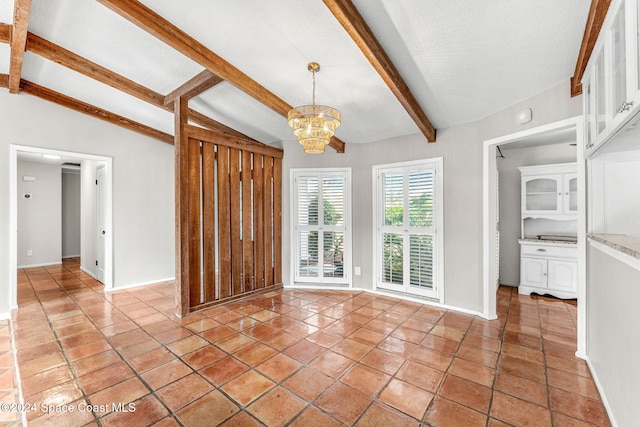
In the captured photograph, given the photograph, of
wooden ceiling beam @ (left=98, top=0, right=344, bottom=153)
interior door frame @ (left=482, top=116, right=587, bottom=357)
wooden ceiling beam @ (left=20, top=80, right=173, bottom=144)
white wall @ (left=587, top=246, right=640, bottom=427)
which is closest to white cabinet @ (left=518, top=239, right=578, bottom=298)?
interior door frame @ (left=482, top=116, right=587, bottom=357)

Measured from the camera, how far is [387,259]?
450cm

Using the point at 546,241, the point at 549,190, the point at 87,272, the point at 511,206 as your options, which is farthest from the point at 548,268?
the point at 87,272

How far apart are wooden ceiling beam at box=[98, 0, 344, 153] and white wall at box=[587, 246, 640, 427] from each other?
11.2ft

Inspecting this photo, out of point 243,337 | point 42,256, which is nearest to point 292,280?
point 243,337

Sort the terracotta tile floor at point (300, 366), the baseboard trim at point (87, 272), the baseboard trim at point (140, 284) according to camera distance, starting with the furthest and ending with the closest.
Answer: the baseboard trim at point (87, 272), the baseboard trim at point (140, 284), the terracotta tile floor at point (300, 366)

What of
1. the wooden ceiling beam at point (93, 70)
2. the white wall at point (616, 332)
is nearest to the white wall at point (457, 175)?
the white wall at point (616, 332)

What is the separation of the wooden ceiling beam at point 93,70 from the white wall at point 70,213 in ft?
18.9

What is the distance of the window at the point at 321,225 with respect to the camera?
477 centimetres

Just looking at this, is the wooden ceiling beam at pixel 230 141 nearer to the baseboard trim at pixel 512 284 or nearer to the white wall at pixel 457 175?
the white wall at pixel 457 175

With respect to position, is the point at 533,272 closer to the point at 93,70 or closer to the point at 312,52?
the point at 312,52

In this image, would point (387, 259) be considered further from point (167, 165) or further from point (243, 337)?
point (167, 165)

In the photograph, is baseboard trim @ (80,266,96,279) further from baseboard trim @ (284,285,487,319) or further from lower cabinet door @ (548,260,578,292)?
lower cabinet door @ (548,260,578,292)

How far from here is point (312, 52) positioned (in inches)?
102

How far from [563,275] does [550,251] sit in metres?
0.37
